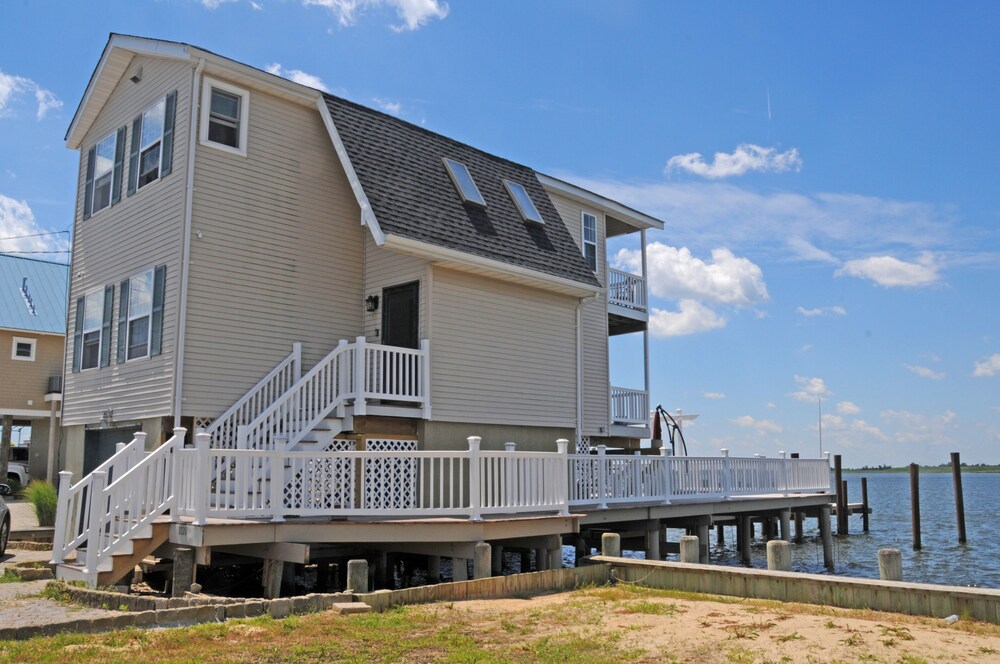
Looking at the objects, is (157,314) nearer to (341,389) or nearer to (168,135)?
(168,135)

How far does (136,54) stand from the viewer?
59.4 ft

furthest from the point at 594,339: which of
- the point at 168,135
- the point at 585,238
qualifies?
the point at 168,135

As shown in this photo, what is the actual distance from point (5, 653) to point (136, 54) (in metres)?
13.6

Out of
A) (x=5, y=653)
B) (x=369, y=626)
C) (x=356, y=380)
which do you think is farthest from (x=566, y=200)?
(x=5, y=653)

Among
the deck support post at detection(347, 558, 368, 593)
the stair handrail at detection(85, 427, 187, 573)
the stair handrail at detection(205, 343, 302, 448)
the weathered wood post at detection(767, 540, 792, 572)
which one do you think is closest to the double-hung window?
the stair handrail at detection(205, 343, 302, 448)

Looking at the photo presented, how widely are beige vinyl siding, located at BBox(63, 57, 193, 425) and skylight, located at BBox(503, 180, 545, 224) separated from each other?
755 centimetres

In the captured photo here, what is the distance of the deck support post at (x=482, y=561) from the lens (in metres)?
12.8

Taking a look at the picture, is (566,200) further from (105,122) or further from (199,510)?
(199,510)

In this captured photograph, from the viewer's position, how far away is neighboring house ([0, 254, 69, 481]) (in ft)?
106

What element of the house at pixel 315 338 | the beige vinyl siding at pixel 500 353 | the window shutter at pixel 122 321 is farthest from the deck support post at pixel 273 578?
the window shutter at pixel 122 321

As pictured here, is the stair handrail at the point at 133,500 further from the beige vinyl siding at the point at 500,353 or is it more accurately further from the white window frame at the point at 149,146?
the white window frame at the point at 149,146

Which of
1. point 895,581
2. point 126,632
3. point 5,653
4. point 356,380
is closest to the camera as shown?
point 5,653

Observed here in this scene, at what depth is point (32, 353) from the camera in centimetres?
3275

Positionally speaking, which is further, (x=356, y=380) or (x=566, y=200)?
(x=566, y=200)
